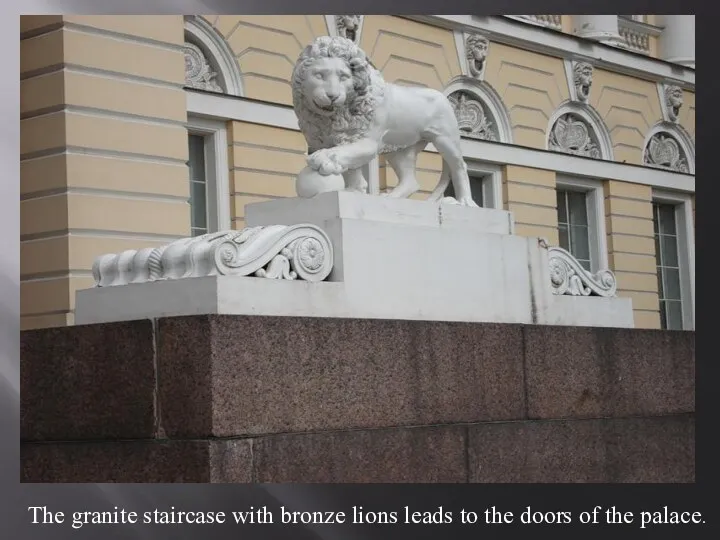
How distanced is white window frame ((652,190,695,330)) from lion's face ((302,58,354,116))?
13.7m

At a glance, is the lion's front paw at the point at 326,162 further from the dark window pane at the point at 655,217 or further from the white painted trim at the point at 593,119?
the dark window pane at the point at 655,217

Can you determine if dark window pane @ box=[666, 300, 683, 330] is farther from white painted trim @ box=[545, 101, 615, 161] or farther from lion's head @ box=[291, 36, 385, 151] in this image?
lion's head @ box=[291, 36, 385, 151]

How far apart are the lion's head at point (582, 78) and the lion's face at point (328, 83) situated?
38.6ft

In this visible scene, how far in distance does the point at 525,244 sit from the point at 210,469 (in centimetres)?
268

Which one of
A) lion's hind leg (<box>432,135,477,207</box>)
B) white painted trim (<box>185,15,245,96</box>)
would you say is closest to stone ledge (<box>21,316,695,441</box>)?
lion's hind leg (<box>432,135,477,207</box>)

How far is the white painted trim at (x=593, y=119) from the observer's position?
719 inches

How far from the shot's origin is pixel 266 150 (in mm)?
13680

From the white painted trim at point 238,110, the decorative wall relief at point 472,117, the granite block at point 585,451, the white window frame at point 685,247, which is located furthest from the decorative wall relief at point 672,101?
the granite block at point 585,451

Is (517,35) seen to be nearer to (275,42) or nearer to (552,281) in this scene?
(275,42)

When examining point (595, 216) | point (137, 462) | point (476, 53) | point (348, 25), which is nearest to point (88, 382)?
point (137, 462)

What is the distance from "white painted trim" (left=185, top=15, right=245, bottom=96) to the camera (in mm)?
13133

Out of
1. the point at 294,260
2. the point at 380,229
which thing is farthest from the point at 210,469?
the point at 380,229

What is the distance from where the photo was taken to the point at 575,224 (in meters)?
18.7

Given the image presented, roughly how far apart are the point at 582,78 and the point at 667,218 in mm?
2946
